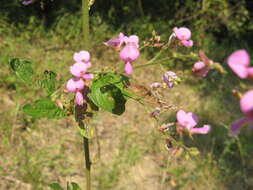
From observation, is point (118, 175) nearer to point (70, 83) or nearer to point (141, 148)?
point (141, 148)

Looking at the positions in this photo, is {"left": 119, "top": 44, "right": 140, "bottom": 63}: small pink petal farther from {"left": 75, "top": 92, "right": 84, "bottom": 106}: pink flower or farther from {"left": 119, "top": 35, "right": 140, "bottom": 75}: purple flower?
{"left": 75, "top": 92, "right": 84, "bottom": 106}: pink flower

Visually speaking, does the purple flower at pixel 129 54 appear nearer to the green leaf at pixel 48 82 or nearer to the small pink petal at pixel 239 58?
the green leaf at pixel 48 82

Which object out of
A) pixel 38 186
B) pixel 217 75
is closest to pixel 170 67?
pixel 217 75

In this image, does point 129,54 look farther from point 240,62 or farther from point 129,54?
point 240,62

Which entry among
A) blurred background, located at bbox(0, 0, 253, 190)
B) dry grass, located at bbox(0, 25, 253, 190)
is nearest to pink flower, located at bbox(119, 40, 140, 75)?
blurred background, located at bbox(0, 0, 253, 190)

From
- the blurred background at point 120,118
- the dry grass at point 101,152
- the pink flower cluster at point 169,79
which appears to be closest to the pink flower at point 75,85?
the pink flower cluster at point 169,79

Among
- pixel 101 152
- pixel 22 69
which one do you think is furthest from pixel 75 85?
pixel 101 152
